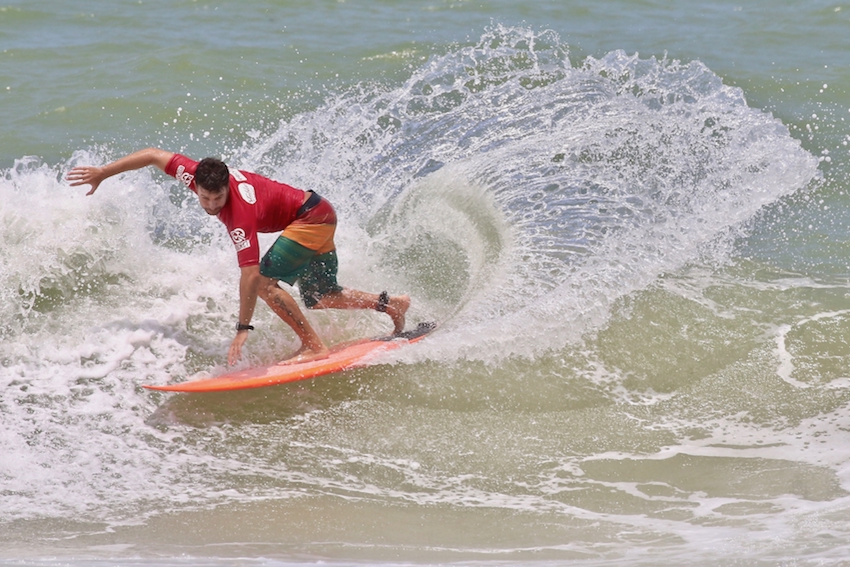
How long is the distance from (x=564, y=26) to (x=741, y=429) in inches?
323

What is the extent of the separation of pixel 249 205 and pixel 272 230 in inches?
17.1

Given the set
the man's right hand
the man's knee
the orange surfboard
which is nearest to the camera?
the man's right hand

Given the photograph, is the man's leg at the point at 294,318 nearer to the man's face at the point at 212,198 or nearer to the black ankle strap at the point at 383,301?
the black ankle strap at the point at 383,301

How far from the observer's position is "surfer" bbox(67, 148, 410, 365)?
15.8ft

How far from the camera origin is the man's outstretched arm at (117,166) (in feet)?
16.4

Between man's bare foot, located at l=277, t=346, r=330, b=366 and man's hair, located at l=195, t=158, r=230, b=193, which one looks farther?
man's bare foot, located at l=277, t=346, r=330, b=366

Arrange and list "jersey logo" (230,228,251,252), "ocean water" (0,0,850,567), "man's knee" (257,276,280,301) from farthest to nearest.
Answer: "man's knee" (257,276,280,301) < "jersey logo" (230,228,251,252) < "ocean water" (0,0,850,567)

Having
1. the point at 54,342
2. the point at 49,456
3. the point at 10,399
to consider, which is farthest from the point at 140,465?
the point at 54,342

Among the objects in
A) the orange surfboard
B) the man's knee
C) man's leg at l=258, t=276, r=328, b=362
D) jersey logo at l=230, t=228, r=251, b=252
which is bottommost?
the orange surfboard

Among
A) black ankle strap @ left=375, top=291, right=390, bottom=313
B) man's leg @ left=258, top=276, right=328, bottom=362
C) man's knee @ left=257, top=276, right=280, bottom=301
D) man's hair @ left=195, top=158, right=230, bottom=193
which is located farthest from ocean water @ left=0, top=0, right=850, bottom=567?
man's hair @ left=195, top=158, right=230, bottom=193

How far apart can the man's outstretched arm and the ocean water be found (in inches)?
44.9

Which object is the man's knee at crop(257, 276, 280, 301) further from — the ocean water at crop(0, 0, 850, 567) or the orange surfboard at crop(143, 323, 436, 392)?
the ocean water at crop(0, 0, 850, 567)

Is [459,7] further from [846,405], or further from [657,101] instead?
[846,405]

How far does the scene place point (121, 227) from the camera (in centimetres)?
651
